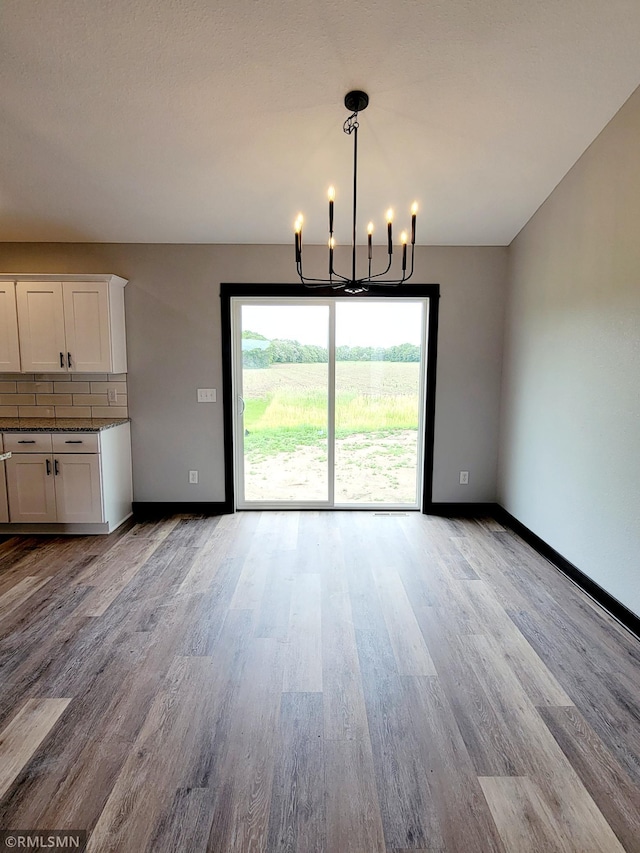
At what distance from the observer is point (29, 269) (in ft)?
13.0

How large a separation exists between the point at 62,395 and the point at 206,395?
1279 millimetres

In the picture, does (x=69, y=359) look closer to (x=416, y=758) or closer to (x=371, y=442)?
(x=371, y=442)

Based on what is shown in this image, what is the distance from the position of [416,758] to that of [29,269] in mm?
4525

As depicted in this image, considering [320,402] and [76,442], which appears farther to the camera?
[320,402]

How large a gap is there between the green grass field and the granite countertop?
3.99 ft

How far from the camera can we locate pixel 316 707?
188 cm

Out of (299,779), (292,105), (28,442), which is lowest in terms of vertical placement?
(299,779)

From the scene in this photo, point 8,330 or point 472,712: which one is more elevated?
point 8,330

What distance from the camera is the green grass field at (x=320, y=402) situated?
13.9ft

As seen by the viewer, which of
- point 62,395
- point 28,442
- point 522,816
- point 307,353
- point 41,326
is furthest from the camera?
point 307,353

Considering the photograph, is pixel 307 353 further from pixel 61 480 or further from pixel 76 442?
pixel 61 480

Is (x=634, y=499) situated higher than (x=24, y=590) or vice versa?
(x=634, y=499)

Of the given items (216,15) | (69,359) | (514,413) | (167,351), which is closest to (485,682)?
(514,413)

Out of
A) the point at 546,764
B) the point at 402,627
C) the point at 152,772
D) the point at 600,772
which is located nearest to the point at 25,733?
the point at 152,772
